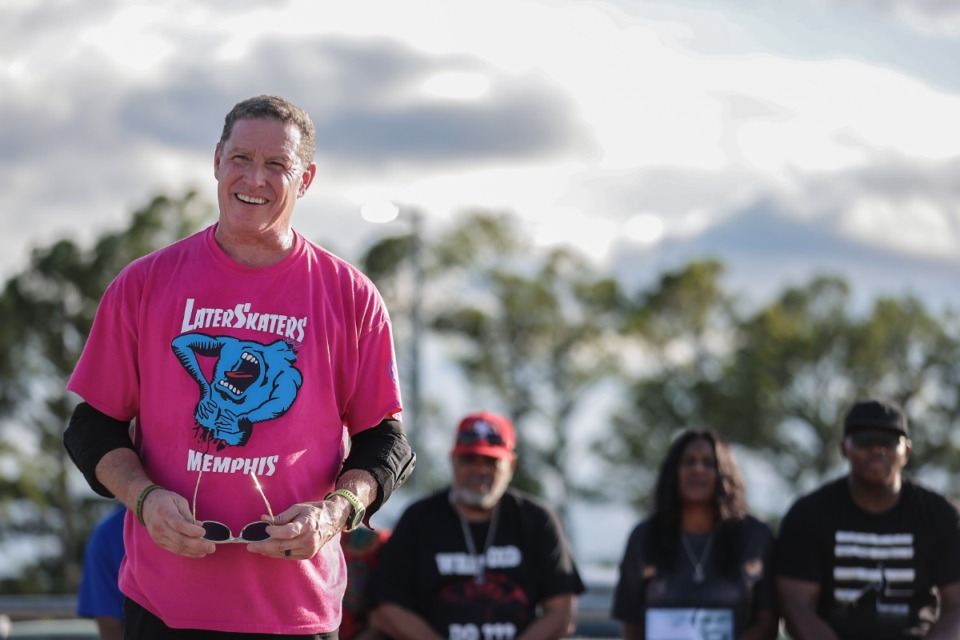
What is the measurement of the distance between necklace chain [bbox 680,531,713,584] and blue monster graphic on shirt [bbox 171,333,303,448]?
12.6ft

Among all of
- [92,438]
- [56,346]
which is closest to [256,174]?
[92,438]

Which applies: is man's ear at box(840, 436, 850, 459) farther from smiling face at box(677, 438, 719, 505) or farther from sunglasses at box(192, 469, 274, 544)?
sunglasses at box(192, 469, 274, 544)

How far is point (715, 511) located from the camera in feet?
21.9

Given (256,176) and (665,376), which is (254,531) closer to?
(256,176)

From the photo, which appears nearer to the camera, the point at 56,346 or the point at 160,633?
the point at 160,633

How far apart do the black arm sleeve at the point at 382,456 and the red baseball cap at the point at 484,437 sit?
11.2 feet

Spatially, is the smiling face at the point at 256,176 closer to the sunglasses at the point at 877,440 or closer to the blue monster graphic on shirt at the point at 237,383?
the blue monster graphic on shirt at the point at 237,383

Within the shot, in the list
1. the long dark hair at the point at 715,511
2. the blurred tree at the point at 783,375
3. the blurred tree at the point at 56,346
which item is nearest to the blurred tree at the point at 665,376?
the blurred tree at the point at 783,375

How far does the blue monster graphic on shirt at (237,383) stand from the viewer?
3.07 metres

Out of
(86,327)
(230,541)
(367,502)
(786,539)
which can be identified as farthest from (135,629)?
(86,327)

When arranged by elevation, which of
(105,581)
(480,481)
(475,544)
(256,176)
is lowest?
(105,581)

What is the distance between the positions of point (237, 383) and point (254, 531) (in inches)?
13.6

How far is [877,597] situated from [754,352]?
Result: 94.2 ft

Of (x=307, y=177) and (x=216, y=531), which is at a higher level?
(x=307, y=177)
